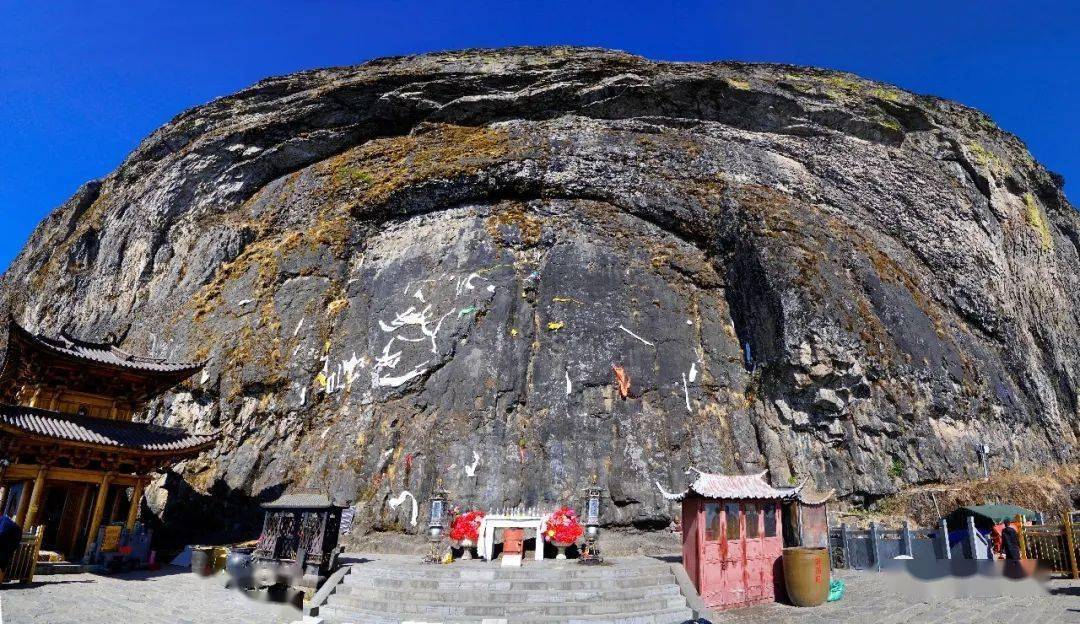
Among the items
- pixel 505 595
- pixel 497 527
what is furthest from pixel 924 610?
pixel 497 527

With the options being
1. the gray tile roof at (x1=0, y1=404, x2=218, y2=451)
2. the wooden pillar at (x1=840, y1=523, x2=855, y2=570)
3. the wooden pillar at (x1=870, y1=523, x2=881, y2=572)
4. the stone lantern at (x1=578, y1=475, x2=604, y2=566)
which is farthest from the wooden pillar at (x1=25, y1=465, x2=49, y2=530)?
the wooden pillar at (x1=870, y1=523, x2=881, y2=572)

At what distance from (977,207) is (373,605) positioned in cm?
3362

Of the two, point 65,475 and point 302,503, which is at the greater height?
point 65,475

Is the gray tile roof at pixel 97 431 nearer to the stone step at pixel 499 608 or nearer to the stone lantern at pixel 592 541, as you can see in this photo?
the stone step at pixel 499 608

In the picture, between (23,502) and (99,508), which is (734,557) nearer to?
(99,508)

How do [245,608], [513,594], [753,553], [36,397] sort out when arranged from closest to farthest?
[513,594]
[245,608]
[753,553]
[36,397]

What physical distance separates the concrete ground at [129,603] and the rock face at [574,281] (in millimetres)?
6301

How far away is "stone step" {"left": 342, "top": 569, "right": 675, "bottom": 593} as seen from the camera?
11188 millimetres

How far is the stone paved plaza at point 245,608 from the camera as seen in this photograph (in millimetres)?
9859

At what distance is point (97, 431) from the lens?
16953 millimetres

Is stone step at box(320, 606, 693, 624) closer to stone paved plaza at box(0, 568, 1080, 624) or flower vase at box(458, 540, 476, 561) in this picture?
stone paved plaza at box(0, 568, 1080, 624)


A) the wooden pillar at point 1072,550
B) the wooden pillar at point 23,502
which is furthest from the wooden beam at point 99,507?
the wooden pillar at point 1072,550

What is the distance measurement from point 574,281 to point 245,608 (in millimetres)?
16903

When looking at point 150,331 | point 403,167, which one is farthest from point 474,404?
point 150,331
